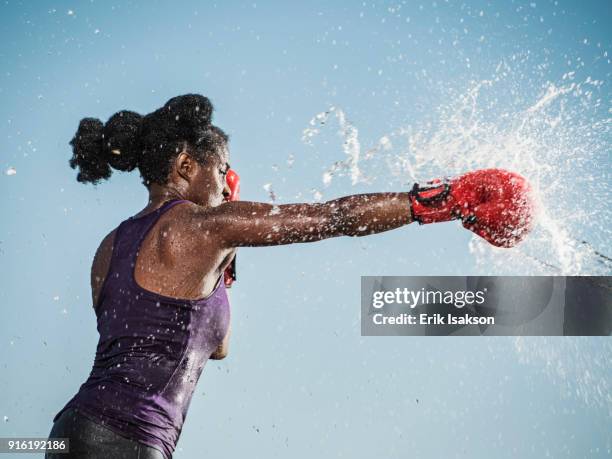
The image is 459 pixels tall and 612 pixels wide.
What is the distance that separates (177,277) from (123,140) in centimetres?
126

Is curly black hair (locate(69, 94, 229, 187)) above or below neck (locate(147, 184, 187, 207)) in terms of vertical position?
above

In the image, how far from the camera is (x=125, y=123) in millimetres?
3414

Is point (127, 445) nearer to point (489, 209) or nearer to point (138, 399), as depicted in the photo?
point (138, 399)

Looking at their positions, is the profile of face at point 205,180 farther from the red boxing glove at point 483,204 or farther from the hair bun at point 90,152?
the red boxing glove at point 483,204

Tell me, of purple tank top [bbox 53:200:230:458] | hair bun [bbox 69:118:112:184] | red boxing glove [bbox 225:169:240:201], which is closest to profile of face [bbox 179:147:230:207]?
purple tank top [bbox 53:200:230:458]

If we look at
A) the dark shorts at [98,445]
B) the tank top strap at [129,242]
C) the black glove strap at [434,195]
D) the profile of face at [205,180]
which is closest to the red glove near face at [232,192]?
the profile of face at [205,180]

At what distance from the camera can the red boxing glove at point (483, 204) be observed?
2.53 metres

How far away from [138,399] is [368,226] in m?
1.18

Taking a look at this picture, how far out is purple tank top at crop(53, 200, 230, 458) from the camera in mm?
2330

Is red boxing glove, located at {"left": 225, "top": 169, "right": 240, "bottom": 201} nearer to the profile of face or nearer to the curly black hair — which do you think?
the curly black hair

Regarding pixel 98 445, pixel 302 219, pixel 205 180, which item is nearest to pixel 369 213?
pixel 302 219

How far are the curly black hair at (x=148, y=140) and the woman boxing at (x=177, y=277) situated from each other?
44cm

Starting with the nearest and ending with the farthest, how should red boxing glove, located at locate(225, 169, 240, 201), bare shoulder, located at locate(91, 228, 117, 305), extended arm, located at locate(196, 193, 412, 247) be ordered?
1. extended arm, located at locate(196, 193, 412, 247)
2. bare shoulder, located at locate(91, 228, 117, 305)
3. red boxing glove, located at locate(225, 169, 240, 201)

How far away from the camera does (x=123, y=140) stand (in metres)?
3.38
